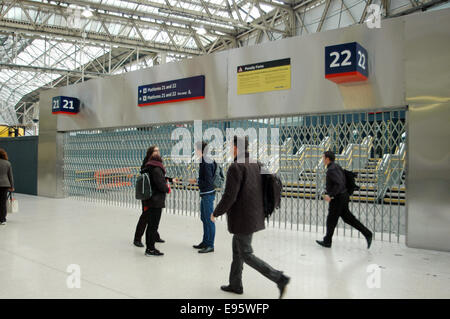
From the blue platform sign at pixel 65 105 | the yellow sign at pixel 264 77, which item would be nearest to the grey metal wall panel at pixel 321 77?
the yellow sign at pixel 264 77

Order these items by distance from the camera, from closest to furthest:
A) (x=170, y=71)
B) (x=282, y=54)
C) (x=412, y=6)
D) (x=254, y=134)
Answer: (x=282, y=54)
(x=254, y=134)
(x=170, y=71)
(x=412, y=6)

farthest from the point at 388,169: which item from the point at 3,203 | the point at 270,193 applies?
the point at 3,203

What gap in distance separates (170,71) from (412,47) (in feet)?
17.1

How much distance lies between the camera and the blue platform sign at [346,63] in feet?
17.9

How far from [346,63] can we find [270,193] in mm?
3198

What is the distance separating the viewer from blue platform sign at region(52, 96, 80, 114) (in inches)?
416

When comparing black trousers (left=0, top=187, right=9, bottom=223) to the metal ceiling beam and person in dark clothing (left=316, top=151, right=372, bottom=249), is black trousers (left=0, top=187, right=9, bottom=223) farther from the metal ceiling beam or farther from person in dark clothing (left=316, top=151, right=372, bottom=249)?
the metal ceiling beam

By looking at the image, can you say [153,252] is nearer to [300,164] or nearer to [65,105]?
[300,164]

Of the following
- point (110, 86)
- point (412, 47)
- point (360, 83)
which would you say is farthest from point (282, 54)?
point (110, 86)

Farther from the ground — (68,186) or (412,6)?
(412,6)

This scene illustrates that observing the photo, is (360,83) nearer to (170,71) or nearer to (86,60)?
(170,71)

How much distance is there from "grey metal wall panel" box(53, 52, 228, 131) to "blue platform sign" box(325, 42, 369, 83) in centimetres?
247

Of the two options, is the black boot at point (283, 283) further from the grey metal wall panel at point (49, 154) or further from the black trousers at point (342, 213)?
the grey metal wall panel at point (49, 154)

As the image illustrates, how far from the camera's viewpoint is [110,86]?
9953mm
